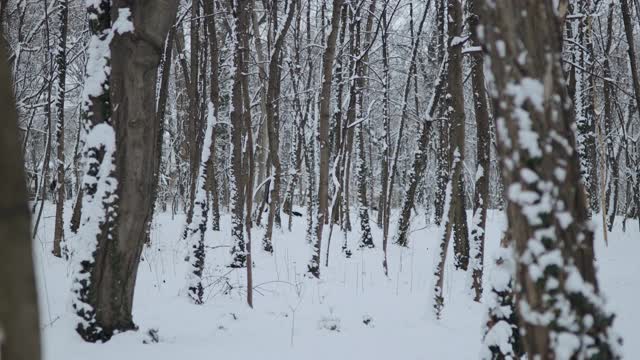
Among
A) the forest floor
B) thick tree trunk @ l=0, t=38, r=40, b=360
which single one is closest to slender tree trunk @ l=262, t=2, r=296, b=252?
the forest floor

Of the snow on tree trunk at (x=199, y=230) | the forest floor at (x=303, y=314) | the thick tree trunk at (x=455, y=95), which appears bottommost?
the forest floor at (x=303, y=314)

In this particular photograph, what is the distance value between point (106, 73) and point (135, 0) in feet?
1.86

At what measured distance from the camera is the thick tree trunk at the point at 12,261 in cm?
57

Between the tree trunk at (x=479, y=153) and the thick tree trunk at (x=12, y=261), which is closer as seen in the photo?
the thick tree trunk at (x=12, y=261)

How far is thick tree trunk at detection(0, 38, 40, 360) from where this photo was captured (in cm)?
57

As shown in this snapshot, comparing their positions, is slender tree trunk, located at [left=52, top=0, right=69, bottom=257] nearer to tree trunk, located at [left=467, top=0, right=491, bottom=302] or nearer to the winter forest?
the winter forest

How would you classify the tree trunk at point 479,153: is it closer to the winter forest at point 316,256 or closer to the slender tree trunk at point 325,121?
the winter forest at point 316,256

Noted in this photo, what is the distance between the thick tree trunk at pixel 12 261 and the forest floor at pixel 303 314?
176cm

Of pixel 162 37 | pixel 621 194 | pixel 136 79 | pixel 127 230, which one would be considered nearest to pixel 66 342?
pixel 127 230

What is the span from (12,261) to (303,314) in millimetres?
4824

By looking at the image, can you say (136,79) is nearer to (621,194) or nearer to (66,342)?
(66,342)

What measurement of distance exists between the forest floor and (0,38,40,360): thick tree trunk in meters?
1.76

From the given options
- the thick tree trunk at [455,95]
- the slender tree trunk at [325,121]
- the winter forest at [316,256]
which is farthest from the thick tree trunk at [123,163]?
the slender tree trunk at [325,121]

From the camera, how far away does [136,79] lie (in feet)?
11.2
